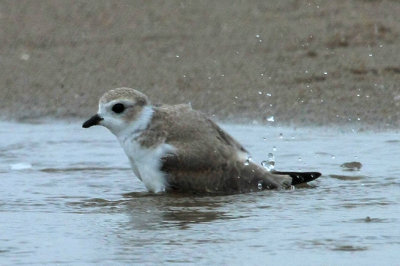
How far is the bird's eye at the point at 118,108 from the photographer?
7.44m

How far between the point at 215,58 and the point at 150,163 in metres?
4.20

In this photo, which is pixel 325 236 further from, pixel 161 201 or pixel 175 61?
pixel 175 61

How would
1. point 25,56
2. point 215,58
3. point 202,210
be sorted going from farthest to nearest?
point 25,56, point 215,58, point 202,210

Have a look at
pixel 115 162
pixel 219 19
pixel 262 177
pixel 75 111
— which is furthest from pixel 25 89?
pixel 262 177

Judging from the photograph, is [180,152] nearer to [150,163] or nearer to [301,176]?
[150,163]

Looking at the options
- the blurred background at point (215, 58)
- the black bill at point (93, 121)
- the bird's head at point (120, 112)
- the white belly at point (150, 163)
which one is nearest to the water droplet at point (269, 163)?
the white belly at point (150, 163)

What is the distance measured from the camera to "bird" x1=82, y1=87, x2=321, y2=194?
7.28 metres

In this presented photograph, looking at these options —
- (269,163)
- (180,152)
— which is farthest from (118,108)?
(269,163)

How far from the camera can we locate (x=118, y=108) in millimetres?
7449

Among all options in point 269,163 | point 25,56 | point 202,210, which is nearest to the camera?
point 202,210

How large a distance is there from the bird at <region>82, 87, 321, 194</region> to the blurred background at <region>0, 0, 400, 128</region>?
229 centimetres

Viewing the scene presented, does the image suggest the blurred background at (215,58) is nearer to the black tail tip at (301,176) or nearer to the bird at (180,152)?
the black tail tip at (301,176)

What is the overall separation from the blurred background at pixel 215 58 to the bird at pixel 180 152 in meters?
2.29

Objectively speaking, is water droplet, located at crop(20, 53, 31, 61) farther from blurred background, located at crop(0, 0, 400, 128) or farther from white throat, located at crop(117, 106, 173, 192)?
white throat, located at crop(117, 106, 173, 192)
